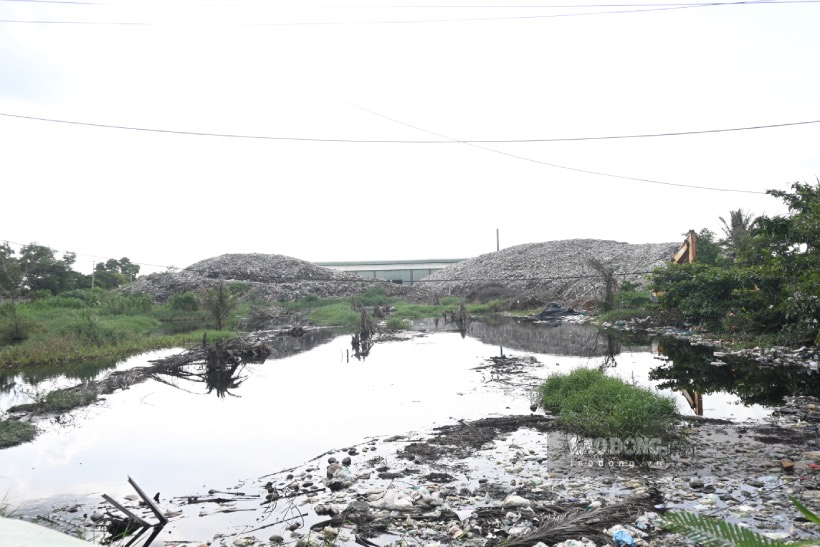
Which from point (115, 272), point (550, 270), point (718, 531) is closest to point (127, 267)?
point (115, 272)

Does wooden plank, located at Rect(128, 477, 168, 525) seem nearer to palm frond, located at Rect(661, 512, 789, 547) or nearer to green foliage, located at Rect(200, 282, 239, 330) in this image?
palm frond, located at Rect(661, 512, 789, 547)

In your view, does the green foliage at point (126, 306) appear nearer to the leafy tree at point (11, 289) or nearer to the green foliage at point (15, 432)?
the leafy tree at point (11, 289)

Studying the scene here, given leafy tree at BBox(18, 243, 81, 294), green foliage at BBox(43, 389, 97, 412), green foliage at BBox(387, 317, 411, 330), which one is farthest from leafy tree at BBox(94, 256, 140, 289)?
green foliage at BBox(43, 389, 97, 412)

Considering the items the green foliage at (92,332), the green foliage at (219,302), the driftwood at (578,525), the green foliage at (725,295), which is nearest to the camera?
the driftwood at (578,525)

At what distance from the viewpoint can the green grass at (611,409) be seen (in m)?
6.09

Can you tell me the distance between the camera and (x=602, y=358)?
41.3 feet

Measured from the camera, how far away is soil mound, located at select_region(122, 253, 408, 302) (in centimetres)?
3628

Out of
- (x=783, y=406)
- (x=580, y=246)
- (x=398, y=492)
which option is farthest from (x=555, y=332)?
(x=580, y=246)

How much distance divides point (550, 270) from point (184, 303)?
865 inches

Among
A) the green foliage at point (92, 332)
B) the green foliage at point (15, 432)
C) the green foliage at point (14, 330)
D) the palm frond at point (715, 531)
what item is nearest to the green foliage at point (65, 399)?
the green foliage at point (15, 432)

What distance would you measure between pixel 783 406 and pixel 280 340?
14587mm

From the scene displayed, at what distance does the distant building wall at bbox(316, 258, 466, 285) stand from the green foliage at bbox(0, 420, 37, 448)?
45.0 meters

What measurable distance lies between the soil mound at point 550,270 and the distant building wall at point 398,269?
709cm

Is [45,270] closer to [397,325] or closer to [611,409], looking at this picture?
[397,325]
